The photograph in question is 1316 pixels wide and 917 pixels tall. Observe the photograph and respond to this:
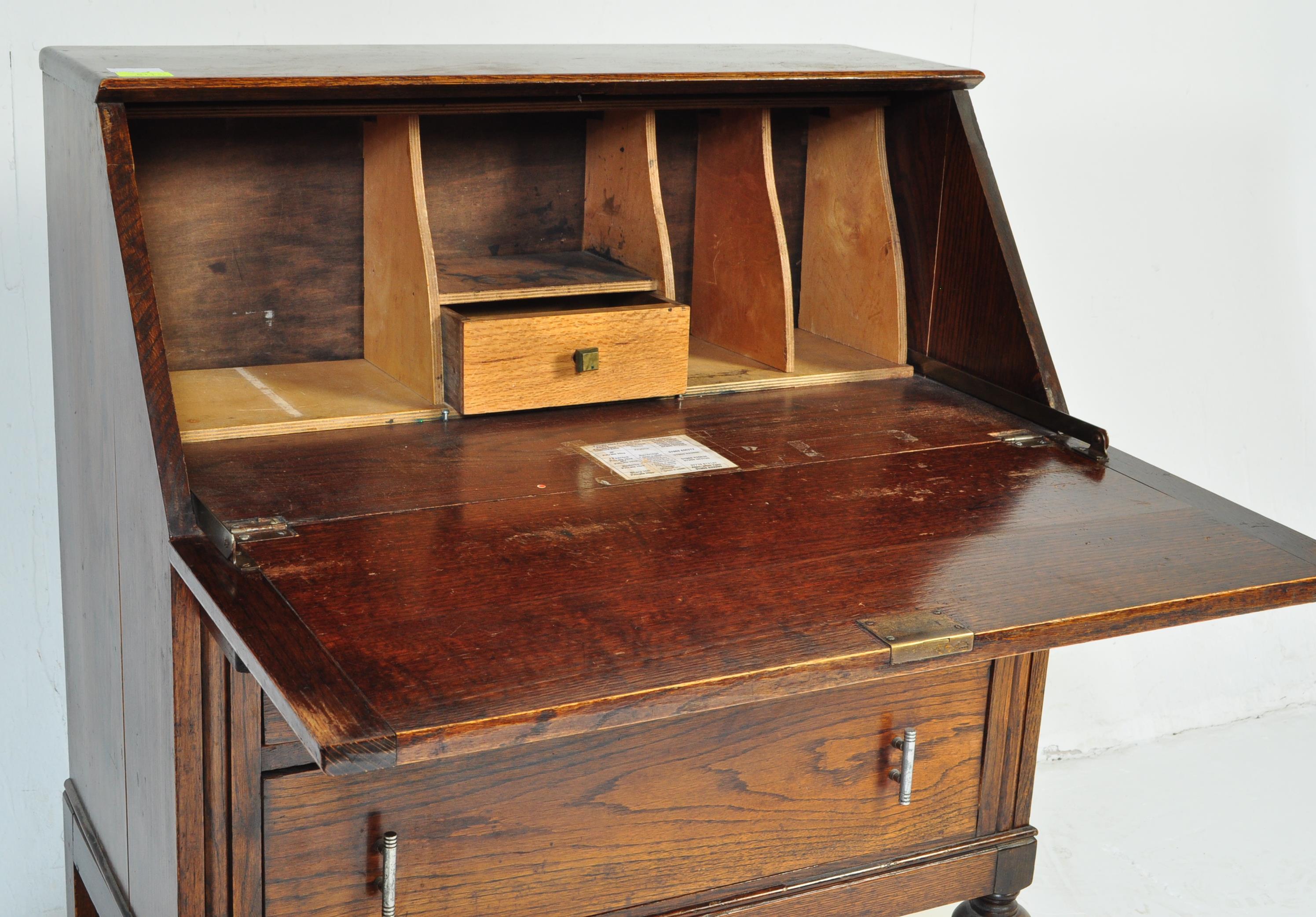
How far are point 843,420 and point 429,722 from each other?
0.86 meters

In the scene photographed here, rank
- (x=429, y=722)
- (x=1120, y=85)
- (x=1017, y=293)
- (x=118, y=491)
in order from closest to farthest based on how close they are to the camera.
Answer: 1. (x=429, y=722)
2. (x=118, y=491)
3. (x=1017, y=293)
4. (x=1120, y=85)

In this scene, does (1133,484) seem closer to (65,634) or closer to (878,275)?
(878,275)

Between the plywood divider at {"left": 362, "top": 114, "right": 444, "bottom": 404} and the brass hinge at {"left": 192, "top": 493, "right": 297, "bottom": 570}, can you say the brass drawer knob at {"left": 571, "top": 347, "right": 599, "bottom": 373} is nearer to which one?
the plywood divider at {"left": 362, "top": 114, "right": 444, "bottom": 404}

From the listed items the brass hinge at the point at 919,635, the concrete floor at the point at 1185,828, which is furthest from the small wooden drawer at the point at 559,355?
the concrete floor at the point at 1185,828

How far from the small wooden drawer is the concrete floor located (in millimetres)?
1316

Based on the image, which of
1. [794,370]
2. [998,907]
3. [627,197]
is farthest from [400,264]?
[998,907]

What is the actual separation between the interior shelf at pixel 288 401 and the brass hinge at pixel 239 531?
0.78 feet

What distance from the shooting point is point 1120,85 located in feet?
9.02

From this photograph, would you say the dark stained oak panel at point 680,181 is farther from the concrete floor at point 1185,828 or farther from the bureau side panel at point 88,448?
the concrete floor at point 1185,828

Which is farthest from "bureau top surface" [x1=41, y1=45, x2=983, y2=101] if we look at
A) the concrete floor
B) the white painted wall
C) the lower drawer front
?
the concrete floor

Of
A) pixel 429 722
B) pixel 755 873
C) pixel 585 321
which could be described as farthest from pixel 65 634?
pixel 429 722

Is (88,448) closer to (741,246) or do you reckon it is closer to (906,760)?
(741,246)

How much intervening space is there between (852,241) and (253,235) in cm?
80

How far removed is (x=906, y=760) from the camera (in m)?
1.67
